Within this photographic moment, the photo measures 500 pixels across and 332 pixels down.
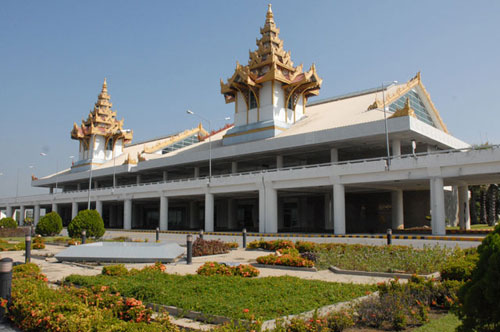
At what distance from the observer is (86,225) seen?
28.6 metres

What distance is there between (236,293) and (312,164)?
3938 centimetres

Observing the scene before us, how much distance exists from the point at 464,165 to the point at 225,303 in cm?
2289

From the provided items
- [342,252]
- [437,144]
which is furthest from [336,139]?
[342,252]

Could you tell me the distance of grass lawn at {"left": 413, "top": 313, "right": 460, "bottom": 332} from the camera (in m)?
6.66

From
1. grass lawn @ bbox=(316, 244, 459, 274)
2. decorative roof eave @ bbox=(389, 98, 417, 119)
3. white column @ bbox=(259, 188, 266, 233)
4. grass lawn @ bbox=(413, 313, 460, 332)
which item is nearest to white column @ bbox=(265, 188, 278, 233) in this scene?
white column @ bbox=(259, 188, 266, 233)

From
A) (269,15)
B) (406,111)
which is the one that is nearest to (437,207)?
(406,111)

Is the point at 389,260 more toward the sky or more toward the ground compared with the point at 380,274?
more toward the sky

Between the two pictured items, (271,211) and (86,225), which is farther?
(271,211)

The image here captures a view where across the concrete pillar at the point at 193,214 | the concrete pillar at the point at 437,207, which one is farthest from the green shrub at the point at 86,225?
the concrete pillar at the point at 193,214

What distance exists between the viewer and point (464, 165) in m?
25.8

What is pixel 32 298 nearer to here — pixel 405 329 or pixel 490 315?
pixel 405 329

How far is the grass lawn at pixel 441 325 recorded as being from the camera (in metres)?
6.66

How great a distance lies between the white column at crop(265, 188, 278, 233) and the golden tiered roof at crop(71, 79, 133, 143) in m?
44.4

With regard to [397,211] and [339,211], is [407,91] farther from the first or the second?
[339,211]
